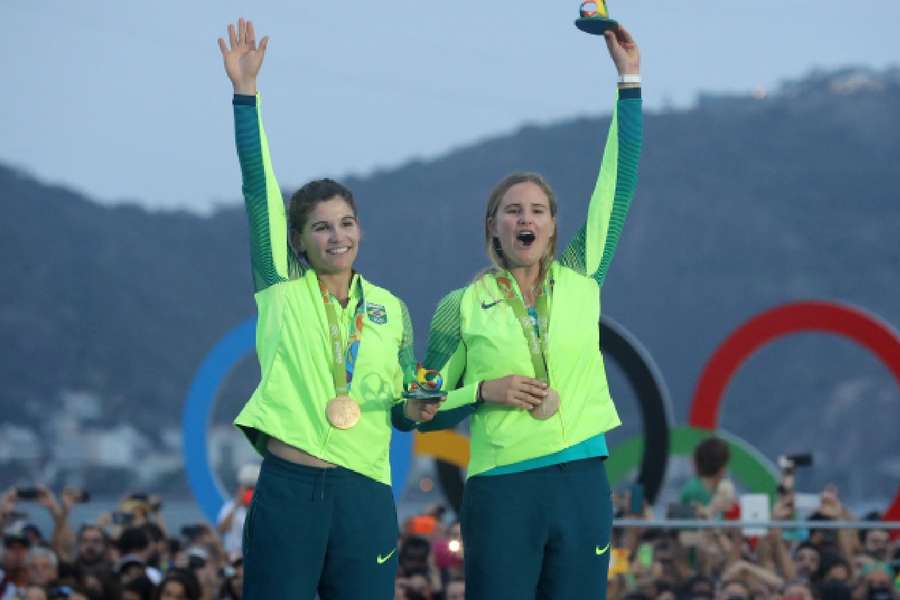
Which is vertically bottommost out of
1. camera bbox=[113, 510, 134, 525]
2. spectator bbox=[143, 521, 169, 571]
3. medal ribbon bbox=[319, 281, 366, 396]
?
spectator bbox=[143, 521, 169, 571]

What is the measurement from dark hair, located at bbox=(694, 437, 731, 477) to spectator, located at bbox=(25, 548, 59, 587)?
389 centimetres

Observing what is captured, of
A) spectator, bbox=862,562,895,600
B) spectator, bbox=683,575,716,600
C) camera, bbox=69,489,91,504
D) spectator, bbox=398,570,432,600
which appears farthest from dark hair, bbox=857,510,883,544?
camera, bbox=69,489,91,504

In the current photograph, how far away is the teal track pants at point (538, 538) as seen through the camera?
484 cm

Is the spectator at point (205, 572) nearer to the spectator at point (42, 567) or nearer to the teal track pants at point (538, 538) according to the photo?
the spectator at point (42, 567)

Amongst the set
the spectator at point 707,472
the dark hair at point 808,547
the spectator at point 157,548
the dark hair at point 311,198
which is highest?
the dark hair at point 311,198

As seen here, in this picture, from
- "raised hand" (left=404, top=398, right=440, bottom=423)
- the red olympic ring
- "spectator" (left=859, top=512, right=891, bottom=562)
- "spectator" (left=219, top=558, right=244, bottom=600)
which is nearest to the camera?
"raised hand" (left=404, top=398, right=440, bottom=423)

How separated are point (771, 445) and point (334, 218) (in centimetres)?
5281

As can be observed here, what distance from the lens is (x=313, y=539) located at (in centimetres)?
471

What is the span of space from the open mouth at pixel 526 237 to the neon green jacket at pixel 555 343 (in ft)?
0.44

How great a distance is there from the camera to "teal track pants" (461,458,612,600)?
484 centimetres

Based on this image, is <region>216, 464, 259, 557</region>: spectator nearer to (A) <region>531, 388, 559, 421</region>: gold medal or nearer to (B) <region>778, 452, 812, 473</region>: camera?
(B) <region>778, 452, 812, 473</region>: camera

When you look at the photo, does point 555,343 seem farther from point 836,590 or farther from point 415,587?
point 415,587

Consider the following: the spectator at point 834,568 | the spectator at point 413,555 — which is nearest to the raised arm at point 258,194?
the spectator at point 834,568

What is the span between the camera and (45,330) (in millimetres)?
55531
